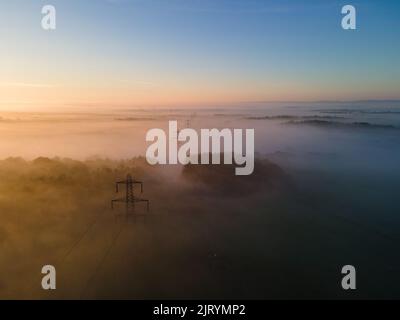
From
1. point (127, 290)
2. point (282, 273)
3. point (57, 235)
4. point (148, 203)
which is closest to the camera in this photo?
point (127, 290)

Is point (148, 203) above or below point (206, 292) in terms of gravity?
above

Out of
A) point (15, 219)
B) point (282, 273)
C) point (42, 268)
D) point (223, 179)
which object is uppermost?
point (223, 179)

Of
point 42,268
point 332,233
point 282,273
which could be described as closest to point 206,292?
point 282,273

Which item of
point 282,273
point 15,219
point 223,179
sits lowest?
point 282,273

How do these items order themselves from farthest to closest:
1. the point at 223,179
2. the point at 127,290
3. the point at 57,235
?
the point at 223,179 → the point at 57,235 → the point at 127,290

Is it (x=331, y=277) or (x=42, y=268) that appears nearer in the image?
(x=42, y=268)
